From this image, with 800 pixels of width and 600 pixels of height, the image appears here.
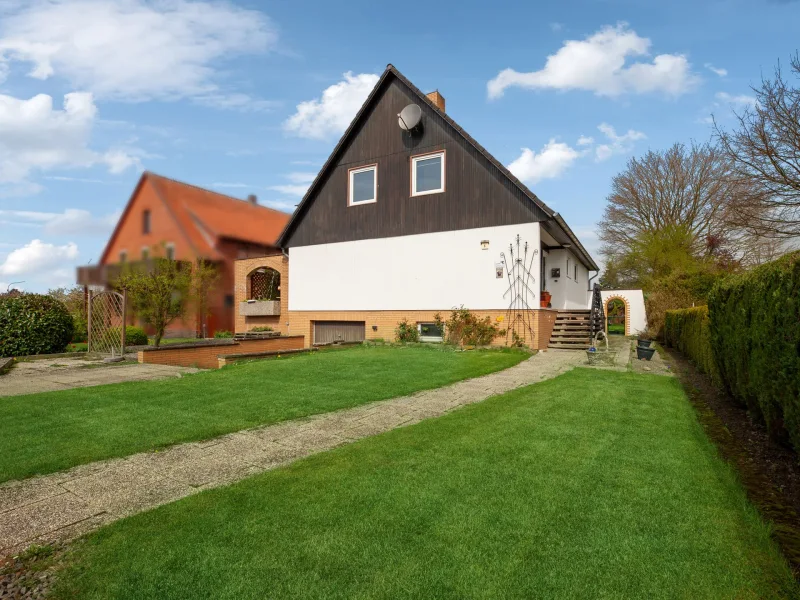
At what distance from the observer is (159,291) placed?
12.8 meters

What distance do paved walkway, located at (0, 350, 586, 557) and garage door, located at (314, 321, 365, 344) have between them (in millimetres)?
11476

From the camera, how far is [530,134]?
11.2 m

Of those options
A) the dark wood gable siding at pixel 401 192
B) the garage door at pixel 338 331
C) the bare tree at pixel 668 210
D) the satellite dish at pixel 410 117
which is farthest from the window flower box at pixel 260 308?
the bare tree at pixel 668 210

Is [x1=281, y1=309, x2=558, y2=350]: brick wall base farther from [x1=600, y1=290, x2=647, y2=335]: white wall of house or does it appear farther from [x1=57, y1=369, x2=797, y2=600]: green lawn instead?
[x1=600, y1=290, x2=647, y2=335]: white wall of house

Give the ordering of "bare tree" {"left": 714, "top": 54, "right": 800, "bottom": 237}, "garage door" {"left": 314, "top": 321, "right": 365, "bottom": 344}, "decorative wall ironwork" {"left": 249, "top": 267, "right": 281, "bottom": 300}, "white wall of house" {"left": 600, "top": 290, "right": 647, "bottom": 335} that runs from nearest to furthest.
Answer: "bare tree" {"left": 714, "top": 54, "right": 800, "bottom": 237} < "garage door" {"left": 314, "top": 321, "right": 365, "bottom": 344} < "decorative wall ironwork" {"left": 249, "top": 267, "right": 281, "bottom": 300} < "white wall of house" {"left": 600, "top": 290, "right": 647, "bottom": 335}

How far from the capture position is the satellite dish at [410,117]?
52.9 feet

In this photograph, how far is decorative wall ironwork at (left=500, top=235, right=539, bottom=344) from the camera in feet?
48.1

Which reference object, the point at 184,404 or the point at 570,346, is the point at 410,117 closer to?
the point at 570,346

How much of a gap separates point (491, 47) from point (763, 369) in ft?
28.5

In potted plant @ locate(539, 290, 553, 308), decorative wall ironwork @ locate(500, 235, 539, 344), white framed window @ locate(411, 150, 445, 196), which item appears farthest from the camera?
white framed window @ locate(411, 150, 445, 196)

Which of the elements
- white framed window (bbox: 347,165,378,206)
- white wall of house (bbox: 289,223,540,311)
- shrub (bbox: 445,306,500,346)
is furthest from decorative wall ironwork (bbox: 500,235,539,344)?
white framed window (bbox: 347,165,378,206)

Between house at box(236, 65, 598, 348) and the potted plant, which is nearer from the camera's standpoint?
house at box(236, 65, 598, 348)

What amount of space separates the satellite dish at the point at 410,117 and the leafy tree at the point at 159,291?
8.83m

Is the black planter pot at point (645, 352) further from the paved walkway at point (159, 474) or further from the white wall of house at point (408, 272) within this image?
the paved walkway at point (159, 474)
